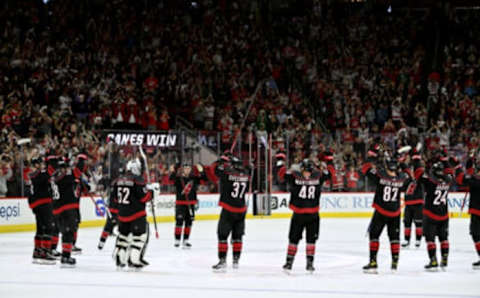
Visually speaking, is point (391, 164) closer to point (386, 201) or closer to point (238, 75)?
point (386, 201)

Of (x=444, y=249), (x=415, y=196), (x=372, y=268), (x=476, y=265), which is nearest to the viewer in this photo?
(x=372, y=268)

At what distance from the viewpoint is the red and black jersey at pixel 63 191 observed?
512 inches

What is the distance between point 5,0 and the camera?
26562 millimetres

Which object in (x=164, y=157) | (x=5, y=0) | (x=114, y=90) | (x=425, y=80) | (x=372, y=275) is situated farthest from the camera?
(x=425, y=80)

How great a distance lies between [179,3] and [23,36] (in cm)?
652

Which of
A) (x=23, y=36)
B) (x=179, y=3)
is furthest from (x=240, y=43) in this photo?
(x=23, y=36)

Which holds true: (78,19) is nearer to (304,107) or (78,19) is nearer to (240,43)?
(240,43)

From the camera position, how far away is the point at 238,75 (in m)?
27.5

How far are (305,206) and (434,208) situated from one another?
2.10 metres

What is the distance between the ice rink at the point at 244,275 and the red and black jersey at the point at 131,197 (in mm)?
876

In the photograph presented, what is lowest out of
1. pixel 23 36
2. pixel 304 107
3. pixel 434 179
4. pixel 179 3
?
pixel 434 179

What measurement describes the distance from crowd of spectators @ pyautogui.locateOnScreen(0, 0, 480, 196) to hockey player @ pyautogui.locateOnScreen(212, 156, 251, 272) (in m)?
8.47

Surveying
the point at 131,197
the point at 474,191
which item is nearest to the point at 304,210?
the point at 131,197

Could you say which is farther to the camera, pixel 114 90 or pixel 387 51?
pixel 387 51
